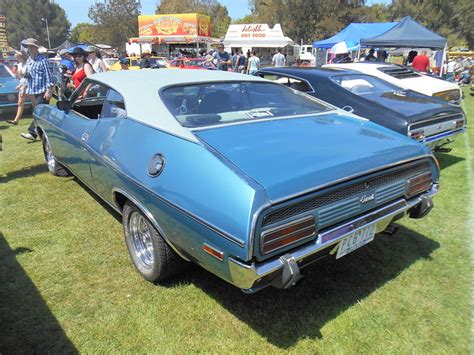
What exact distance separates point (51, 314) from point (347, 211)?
2059 mm

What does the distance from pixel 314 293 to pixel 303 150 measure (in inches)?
43.7

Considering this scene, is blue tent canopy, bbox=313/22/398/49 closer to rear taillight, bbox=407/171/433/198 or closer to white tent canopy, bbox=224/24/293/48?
rear taillight, bbox=407/171/433/198

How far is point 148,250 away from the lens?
2.86 metres

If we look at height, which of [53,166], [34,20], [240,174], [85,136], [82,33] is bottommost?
[53,166]

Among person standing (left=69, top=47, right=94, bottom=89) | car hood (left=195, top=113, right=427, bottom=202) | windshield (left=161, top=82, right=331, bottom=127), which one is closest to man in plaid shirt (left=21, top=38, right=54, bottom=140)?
person standing (left=69, top=47, right=94, bottom=89)

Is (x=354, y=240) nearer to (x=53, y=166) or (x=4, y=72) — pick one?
(x=53, y=166)

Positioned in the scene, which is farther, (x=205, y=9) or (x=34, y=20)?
(x=34, y=20)

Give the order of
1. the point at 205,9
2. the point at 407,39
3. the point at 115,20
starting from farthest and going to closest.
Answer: the point at 205,9
the point at 115,20
the point at 407,39

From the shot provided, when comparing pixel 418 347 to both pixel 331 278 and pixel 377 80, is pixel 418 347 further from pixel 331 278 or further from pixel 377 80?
pixel 377 80

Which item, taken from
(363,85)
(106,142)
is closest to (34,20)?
(363,85)

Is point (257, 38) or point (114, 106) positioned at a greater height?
point (257, 38)

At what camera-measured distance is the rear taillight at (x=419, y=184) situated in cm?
262

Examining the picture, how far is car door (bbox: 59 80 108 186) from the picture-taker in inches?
134

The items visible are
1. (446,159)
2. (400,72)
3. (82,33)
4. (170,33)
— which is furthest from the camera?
(82,33)
